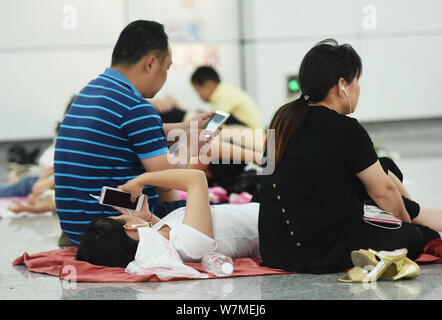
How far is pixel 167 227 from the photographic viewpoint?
3293 millimetres

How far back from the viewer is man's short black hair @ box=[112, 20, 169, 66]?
350 centimetres

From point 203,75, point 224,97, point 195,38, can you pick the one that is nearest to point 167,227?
point 224,97

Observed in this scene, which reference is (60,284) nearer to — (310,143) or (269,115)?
(310,143)

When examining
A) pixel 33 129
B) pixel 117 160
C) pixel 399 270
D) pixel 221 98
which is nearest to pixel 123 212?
pixel 117 160

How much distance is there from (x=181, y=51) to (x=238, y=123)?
3.66 meters

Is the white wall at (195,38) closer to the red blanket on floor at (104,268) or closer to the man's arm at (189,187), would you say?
the red blanket on floor at (104,268)

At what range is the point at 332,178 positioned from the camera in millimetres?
3043

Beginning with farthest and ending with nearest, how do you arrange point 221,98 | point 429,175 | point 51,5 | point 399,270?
point 51,5
point 221,98
point 429,175
point 399,270

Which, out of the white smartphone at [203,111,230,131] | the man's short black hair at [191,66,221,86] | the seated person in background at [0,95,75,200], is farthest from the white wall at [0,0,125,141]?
the white smartphone at [203,111,230,131]

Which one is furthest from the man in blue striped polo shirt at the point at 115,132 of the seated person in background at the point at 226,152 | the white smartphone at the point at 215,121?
the seated person in background at the point at 226,152

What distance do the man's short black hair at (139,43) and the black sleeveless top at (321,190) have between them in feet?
2.96

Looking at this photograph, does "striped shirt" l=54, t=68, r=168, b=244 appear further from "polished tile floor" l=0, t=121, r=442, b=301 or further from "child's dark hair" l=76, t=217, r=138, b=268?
"polished tile floor" l=0, t=121, r=442, b=301

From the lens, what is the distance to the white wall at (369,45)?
36.4 feet

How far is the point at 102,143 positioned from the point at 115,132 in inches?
3.3
